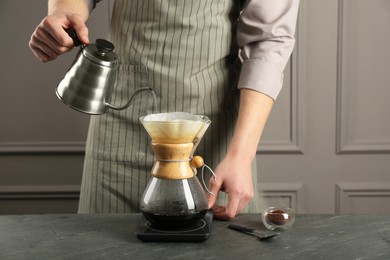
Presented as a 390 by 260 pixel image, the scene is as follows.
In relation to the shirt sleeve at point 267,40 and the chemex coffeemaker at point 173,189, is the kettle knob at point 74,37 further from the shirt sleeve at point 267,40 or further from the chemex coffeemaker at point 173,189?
the shirt sleeve at point 267,40

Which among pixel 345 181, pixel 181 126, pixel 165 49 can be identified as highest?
pixel 165 49

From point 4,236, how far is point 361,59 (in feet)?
5.70

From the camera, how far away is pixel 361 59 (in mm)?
2436

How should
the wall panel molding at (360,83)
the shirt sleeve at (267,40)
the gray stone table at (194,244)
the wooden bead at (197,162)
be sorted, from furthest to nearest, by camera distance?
the wall panel molding at (360,83) → the shirt sleeve at (267,40) → the wooden bead at (197,162) → the gray stone table at (194,244)

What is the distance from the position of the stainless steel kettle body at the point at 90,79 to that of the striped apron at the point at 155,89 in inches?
10.2

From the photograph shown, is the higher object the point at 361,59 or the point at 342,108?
the point at 361,59

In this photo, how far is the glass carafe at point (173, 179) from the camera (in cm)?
106

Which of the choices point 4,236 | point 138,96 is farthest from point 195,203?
point 138,96

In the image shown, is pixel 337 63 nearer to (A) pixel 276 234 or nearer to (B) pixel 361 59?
(B) pixel 361 59

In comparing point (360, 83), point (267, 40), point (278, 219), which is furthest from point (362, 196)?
point (278, 219)

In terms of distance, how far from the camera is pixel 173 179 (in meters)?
1.06

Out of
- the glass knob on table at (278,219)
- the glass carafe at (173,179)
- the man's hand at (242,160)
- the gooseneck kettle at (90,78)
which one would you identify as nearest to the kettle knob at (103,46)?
the gooseneck kettle at (90,78)

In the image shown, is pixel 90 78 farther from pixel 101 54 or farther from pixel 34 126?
pixel 34 126

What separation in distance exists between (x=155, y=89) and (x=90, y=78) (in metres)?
0.30
